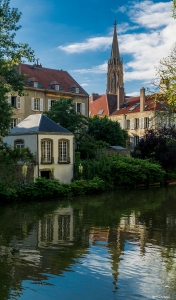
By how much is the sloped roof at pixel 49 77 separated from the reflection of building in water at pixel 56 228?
30417mm

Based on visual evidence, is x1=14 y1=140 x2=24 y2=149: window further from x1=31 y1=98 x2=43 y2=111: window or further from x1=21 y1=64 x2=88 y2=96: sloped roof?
x1=21 y1=64 x2=88 y2=96: sloped roof

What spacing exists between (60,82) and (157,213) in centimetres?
3360

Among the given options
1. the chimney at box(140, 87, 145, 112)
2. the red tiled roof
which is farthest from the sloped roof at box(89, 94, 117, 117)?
the chimney at box(140, 87, 145, 112)

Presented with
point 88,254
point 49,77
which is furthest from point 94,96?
point 88,254

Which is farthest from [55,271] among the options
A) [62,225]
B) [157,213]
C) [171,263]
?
[157,213]

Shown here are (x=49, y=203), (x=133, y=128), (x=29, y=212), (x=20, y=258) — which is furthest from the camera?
(x=133, y=128)

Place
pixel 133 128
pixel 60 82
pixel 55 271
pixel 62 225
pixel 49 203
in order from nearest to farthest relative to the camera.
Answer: pixel 55 271
pixel 62 225
pixel 49 203
pixel 60 82
pixel 133 128

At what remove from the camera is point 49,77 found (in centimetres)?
4931

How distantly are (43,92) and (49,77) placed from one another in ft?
12.3

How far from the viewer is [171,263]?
982cm

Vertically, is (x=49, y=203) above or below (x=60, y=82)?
below

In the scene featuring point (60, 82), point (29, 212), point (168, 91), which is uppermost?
point (60, 82)

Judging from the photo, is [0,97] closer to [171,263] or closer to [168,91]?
[168,91]

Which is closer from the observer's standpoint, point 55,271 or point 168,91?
point 55,271
